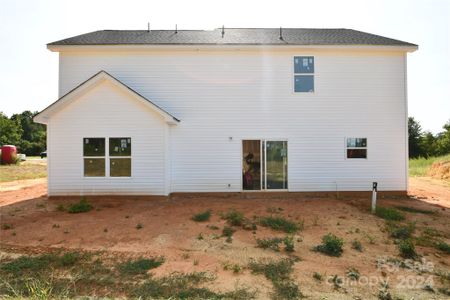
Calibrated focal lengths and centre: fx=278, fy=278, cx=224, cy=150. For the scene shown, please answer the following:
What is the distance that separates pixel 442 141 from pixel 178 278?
52413 millimetres

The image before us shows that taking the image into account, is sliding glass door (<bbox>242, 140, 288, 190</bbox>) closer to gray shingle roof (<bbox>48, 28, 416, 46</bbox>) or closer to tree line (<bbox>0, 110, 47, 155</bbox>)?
gray shingle roof (<bbox>48, 28, 416, 46</bbox>)

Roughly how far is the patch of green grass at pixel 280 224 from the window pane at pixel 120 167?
6453mm

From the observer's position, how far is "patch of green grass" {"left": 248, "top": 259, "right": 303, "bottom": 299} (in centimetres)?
492

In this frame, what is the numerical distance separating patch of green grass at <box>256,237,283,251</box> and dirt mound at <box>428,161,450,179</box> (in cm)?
1985

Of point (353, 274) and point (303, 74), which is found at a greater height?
point (303, 74)

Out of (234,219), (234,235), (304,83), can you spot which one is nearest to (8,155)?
(234,219)

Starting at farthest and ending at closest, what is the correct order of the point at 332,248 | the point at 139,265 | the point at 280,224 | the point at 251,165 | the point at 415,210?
the point at 251,165
the point at 415,210
the point at 280,224
the point at 332,248
the point at 139,265

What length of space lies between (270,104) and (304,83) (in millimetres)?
1922

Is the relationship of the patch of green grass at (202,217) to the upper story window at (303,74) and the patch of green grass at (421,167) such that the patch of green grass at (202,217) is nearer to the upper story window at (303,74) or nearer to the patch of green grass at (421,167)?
the upper story window at (303,74)

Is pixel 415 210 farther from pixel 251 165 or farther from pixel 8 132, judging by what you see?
pixel 8 132

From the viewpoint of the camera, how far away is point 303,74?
1328 centimetres

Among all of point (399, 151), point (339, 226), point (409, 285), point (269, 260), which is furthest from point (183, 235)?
point (399, 151)

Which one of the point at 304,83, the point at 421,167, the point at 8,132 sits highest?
the point at 8,132

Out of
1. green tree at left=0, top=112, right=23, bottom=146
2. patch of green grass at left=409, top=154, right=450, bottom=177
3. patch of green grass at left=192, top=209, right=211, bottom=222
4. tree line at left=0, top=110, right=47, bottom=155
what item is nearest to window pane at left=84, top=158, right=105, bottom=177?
patch of green grass at left=192, top=209, right=211, bottom=222
